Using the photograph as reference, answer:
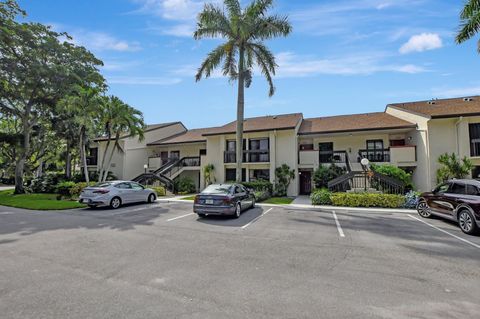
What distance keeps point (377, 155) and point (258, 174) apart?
9.68 meters

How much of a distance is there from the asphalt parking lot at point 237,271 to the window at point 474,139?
1132 cm

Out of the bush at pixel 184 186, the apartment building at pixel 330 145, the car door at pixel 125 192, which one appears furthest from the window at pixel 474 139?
the car door at pixel 125 192

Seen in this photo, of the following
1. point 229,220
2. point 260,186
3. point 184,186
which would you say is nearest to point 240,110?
point 260,186

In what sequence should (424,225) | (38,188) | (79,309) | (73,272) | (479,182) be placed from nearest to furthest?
1. (79,309)
2. (73,272)
3. (479,182)
4. (424,225)
5. (38,188)

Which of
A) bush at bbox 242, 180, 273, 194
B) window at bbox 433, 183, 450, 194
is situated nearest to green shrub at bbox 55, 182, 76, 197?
bush at bbox 242, 180, 273, 194

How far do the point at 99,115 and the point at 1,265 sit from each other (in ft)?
57.5

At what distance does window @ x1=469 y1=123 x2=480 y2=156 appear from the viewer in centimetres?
1669

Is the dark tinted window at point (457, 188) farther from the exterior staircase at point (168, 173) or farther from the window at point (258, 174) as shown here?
the exterior staircase at point (168, 173)

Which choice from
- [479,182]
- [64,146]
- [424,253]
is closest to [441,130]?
[479,182]

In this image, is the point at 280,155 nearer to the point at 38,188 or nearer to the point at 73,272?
the point at 73,272

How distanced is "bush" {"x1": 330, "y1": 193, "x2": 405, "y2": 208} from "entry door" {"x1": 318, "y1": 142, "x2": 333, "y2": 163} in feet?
20.9

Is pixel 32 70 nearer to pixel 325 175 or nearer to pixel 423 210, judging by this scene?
pixel 325 175

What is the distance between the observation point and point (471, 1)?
13.3 m

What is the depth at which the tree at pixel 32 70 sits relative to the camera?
21141 millimetres
